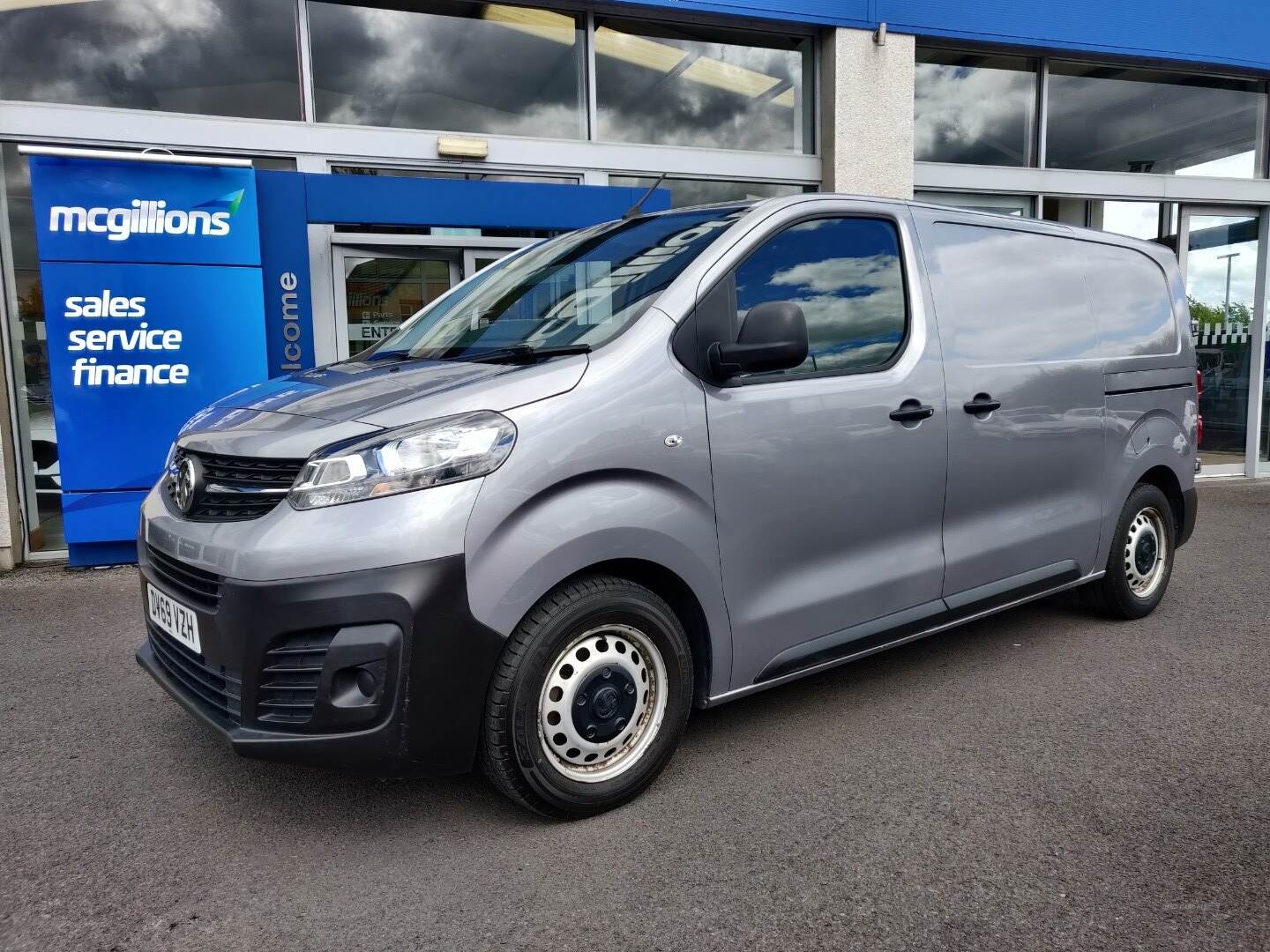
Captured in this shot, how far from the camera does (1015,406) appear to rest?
354 centimetres

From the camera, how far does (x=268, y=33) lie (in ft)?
21.9

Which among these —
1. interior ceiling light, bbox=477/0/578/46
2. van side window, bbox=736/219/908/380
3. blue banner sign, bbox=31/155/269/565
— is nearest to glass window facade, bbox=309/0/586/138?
interior ceiling light, bbox=477/0/578/46

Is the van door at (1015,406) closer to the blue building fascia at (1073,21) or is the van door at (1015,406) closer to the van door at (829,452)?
the van door at (829,452)

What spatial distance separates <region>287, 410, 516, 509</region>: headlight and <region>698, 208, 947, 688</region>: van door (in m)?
0.74

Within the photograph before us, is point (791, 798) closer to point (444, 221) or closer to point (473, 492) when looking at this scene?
point (473, 492)

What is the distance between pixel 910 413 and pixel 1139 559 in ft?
6.71

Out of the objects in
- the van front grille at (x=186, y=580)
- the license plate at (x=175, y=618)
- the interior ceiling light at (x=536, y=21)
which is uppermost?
the interior ceiling light at (x=536, y=21)

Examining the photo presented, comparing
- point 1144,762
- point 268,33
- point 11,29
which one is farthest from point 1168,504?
point 11,29

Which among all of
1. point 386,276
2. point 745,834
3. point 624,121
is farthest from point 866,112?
point 745,834

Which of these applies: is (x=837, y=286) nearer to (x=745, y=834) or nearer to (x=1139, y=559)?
(x=745, y=834)

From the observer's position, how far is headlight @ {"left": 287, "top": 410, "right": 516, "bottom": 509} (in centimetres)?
224

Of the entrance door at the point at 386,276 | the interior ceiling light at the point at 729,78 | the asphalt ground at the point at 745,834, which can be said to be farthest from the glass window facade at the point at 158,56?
the asphalt ground at the point at 745,834

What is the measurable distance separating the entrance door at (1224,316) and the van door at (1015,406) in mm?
6973

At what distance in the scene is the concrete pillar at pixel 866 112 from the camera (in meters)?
7.80
